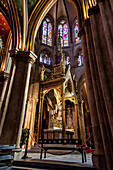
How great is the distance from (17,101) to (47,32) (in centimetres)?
1566

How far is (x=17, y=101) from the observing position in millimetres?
4688

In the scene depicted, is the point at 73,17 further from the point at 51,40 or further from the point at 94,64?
the point at 94,64

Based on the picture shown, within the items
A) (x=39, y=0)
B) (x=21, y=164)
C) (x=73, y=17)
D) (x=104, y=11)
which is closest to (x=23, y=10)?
(x=39, y=0)

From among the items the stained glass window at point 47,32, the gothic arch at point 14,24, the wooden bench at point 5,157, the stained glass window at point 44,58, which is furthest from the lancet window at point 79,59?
the wooden bench at point 5,157

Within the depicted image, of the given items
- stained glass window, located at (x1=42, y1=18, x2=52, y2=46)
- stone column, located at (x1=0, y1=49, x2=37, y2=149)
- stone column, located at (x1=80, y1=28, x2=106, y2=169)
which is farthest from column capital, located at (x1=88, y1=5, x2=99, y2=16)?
stained glass window, located at (x1=42, y1=18, x2=52, y2=46)

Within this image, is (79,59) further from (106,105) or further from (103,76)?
(106,105)

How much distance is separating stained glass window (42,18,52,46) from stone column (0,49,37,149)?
1206 centimetres

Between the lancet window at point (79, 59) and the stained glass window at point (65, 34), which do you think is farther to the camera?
the stained glass window at point (65, 34)

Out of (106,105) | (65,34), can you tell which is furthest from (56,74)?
(65,34)

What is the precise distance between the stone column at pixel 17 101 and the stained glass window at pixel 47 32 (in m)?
12.1

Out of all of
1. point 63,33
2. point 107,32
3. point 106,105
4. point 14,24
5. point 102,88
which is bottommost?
point 106,105

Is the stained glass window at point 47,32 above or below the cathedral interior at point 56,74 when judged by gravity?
above

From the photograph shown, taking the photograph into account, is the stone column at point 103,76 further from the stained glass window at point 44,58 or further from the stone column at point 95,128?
the stained glass window at point 44,58

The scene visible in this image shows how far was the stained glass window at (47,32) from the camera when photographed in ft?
55.5
